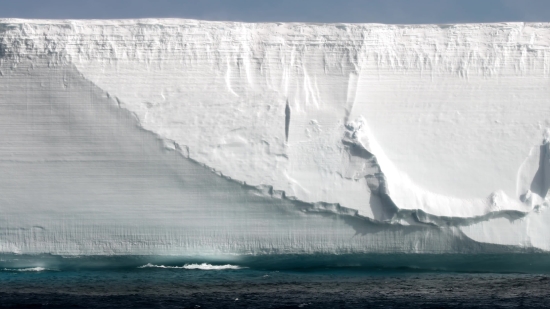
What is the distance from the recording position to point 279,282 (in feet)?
29.5

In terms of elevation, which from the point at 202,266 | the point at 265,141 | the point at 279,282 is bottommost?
the point at 279,282

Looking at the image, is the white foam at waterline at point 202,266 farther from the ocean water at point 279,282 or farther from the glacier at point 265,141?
the glacier at point 265,141

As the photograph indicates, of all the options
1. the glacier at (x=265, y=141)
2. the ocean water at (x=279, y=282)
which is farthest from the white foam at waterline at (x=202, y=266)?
the glacier at (x=265, y=141)

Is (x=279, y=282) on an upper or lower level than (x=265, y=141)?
lower

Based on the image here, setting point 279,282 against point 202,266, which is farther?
point 202,266

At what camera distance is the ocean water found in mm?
7762

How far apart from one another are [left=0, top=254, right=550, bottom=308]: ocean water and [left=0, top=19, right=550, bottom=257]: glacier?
0.25 metres

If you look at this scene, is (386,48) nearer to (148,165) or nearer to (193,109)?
(193,109)

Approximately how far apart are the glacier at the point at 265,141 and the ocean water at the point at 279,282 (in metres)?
0.25

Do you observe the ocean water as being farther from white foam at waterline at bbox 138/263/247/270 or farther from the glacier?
the glacier

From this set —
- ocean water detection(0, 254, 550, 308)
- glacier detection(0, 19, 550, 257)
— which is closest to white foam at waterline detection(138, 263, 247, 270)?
ocean water detection(0, 254, 550, 308)

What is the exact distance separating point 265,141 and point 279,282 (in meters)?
1.93

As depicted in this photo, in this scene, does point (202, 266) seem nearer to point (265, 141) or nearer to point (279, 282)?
point (279, 282)

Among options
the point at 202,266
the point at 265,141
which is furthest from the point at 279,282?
the point at 265,141
